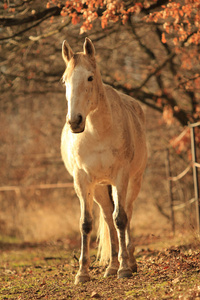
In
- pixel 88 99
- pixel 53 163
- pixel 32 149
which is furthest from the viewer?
pixel 32 149

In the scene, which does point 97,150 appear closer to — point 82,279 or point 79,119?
point 79,119

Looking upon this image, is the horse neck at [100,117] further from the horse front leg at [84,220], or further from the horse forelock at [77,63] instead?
the horse front leg at [84,220]

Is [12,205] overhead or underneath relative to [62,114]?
underneath

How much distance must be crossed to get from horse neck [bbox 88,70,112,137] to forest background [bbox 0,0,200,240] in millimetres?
1586

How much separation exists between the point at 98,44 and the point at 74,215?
5066 millimetres

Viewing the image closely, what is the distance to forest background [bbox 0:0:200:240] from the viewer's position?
7387mm

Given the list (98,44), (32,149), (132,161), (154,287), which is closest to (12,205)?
(32,149)

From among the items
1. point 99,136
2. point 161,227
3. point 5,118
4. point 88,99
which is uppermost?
point 88,99

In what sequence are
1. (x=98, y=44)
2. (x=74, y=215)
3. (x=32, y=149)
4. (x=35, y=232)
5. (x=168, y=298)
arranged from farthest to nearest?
(x=32, y=149), (x=74, y=215), (x=35, y=232), (x=98, y=44), (x=168, y=298)

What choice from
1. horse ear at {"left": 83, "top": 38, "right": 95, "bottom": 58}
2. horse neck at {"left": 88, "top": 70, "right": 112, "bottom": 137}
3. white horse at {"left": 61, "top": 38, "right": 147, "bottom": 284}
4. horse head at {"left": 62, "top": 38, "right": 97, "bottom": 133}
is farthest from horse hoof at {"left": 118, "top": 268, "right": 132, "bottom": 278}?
horse ear at {"left": 83, "top": 38, "right": 95, "bottom": 58}

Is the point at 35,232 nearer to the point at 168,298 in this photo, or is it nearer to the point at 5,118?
the point at 5,118

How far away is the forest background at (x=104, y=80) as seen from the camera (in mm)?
7387

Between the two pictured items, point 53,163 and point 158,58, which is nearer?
point 158,58

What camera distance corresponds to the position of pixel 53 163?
53.7ft
